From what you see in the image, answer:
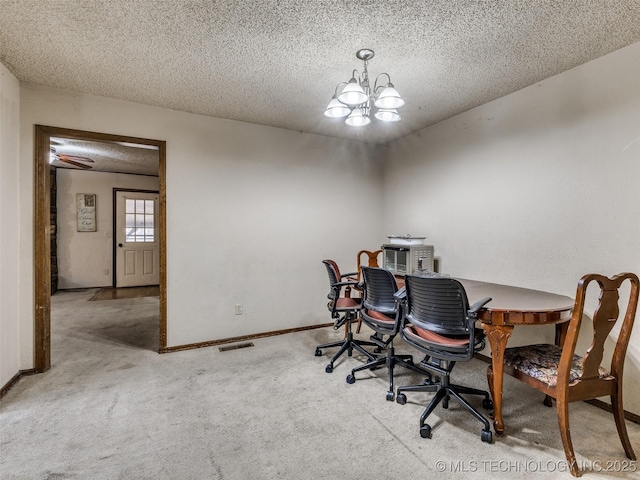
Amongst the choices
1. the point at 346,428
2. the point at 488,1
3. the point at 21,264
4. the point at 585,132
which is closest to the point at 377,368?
the point at 346,428

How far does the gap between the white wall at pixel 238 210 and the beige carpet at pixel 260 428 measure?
758 millimetres

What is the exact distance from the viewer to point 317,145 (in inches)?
166

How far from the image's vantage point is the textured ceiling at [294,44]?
Result: 1832 millimetres

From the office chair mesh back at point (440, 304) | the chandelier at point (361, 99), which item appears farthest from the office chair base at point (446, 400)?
the chandelier at point (361, 99)

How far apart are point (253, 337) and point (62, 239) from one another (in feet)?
17.3

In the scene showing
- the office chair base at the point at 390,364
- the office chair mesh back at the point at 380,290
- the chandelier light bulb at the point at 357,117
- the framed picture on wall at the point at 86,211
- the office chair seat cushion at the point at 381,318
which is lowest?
the office chair base at the point at 390,364

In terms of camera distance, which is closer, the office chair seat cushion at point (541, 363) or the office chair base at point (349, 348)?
the office chair seat cushion at point (541, 363)

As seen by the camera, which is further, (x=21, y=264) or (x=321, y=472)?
(x=21, y=264)

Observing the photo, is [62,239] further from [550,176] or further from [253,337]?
[550,176]

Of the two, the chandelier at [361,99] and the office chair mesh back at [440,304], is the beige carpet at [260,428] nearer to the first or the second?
the office chair mesh back at [440,304]

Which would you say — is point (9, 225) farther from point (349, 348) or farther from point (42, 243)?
point (349, 348)

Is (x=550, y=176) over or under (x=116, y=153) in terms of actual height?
under

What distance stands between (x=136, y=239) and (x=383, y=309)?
6.32 metres

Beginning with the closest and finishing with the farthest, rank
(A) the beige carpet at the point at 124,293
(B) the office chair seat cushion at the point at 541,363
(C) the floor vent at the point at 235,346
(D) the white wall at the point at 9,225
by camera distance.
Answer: (B) the office chair seat cushion at the point at 541,363, (D) the white wall at the point at 9,225, (C) the floor vent at the point at 235,346, (A) the beige carpet at the point at 124,293
